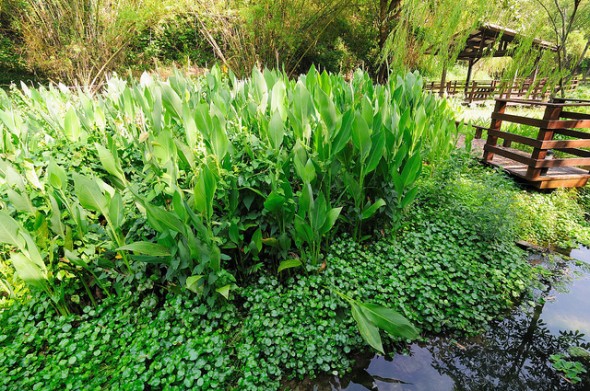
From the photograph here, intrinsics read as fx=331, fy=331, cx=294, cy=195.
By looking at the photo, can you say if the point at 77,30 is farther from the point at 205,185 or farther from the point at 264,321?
the point at 264,321

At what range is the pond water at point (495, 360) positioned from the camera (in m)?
1.52

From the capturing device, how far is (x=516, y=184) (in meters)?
3.47

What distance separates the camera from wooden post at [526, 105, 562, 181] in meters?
3.12

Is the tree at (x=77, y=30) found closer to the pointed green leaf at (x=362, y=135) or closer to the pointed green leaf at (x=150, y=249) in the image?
the pointed green leaf at (x=150, y=249)

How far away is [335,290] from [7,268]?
1.70m

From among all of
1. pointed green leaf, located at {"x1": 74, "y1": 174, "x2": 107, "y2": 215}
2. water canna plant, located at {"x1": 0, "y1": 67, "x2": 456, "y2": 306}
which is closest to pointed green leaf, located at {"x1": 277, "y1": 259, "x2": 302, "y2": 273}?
water canna plant, located at {"x1": 0, "y1": 67, "x2": 456, "y2": 306}

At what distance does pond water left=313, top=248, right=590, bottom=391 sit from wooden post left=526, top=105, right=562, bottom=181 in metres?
1.69

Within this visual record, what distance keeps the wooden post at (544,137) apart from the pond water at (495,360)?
1.69 m

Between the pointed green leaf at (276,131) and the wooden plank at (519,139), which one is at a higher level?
the pointed green leaf at (276,131)

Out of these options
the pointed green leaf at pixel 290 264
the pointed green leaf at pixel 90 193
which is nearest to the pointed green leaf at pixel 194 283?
the pointed green leaf at pixel 290 264

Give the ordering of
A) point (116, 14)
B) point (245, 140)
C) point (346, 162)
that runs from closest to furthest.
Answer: point (245, 140) → point (346, 162) → point (116, 14)

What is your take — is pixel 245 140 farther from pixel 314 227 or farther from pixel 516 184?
pixel 516 184

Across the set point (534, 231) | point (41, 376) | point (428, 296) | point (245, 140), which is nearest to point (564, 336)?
point (428, 296)

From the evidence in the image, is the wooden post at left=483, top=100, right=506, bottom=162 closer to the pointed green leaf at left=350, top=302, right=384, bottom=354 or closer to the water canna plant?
the water canna plant
